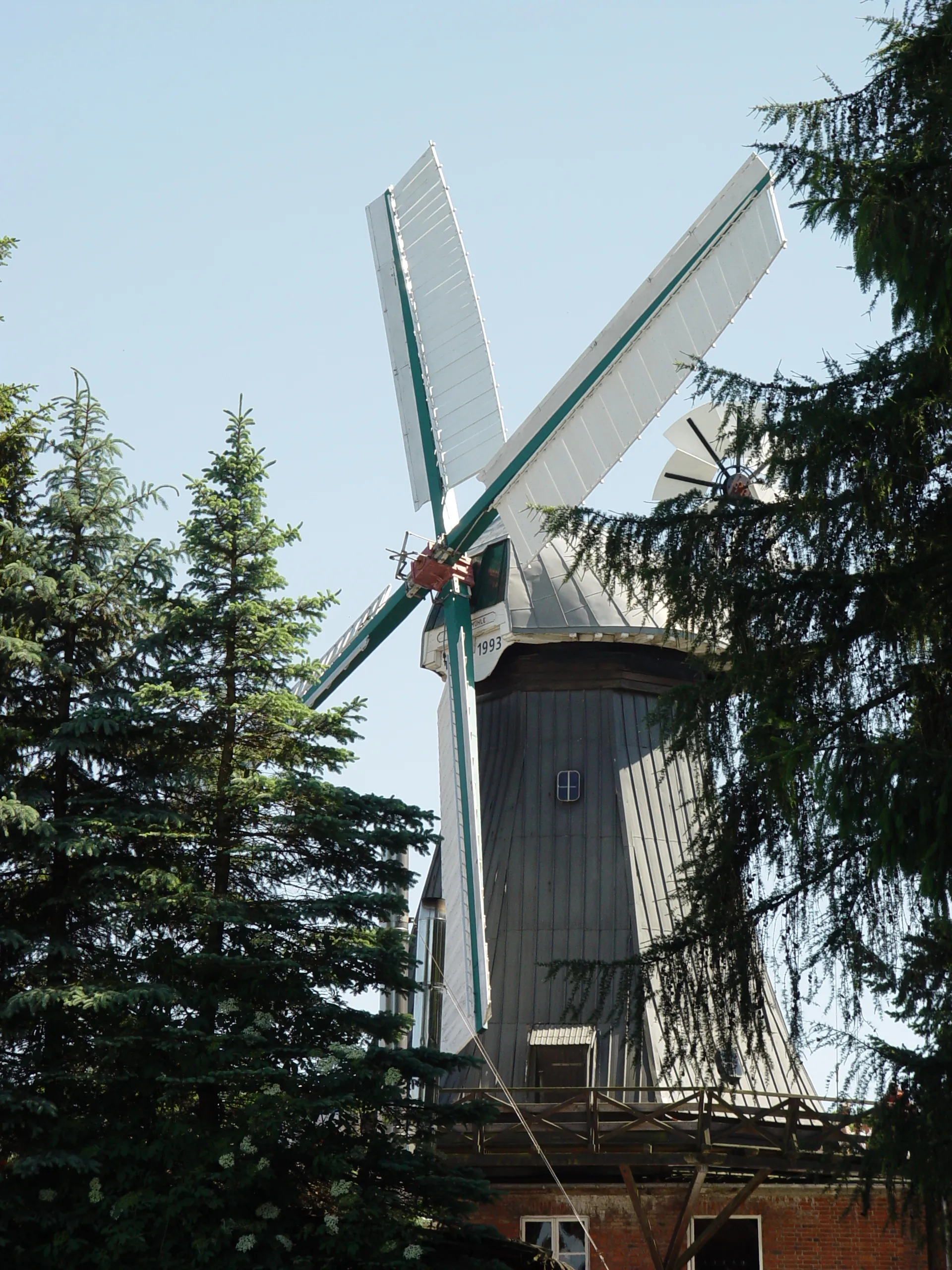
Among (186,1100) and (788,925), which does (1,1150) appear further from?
(788,925)

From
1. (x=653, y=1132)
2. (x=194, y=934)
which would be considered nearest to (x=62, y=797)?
(x=194, y=934)

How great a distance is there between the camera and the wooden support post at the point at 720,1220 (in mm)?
15641

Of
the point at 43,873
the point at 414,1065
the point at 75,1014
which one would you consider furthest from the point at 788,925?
the point at 43,873

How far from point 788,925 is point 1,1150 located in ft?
21.5

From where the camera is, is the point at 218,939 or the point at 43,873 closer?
the point at 218,939

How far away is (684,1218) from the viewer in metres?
15.7

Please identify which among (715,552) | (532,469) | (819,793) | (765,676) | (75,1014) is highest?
(532,469)

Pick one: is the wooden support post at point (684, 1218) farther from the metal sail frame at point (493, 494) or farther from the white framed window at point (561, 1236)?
the metal sail frame at point (493, 494)

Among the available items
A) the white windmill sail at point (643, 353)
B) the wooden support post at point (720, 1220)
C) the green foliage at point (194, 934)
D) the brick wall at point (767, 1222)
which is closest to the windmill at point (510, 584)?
the white windmill sail at point (643, 353)

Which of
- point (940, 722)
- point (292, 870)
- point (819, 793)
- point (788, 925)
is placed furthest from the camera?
point (292, 870)

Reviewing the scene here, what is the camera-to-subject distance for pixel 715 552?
1024cm

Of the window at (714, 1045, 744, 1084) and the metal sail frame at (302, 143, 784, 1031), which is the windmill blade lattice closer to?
Answer: the metal sail frame at (302, 143, 784, 1031)

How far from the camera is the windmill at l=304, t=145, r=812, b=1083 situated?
1745 cm

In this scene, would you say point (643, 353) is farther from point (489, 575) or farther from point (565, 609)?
point (565, 609)
